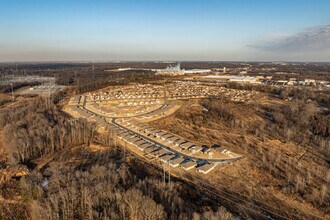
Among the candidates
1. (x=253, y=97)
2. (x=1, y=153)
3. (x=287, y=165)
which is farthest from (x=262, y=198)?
(x=253, y=97)

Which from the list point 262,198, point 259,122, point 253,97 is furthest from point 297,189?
point 253,97

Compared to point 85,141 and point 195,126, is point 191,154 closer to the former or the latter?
point 195,126

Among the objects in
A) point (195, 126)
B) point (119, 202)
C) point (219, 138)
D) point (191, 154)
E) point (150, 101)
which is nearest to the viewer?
point (119, 202)

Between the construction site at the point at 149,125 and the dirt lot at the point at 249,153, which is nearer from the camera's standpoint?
the dirt lot at the point at 249,153

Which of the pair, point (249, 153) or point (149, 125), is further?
point (149, 125)

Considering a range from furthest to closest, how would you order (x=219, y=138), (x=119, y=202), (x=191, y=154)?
(x=219, y=138) → (x=191, y=154) → (x=119, y=202)

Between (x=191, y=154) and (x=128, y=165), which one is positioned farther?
(x=191, y=154)

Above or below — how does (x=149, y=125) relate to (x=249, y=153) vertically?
above

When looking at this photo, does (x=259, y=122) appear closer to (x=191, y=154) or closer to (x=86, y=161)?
(x=191, y=154)

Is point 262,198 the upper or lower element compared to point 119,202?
lower

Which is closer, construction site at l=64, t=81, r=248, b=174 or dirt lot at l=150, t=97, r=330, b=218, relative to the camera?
dirt lot at l=150, t=97, r=330, b=218
